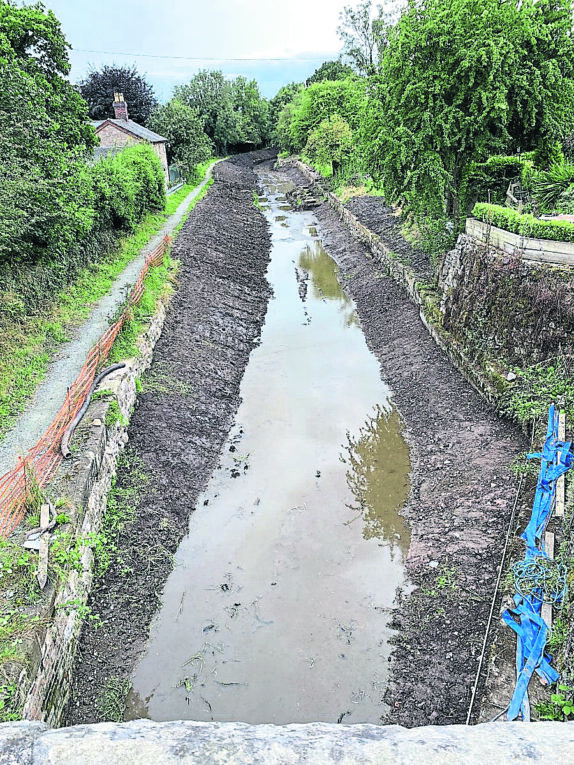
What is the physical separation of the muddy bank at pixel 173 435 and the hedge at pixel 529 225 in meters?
8.72

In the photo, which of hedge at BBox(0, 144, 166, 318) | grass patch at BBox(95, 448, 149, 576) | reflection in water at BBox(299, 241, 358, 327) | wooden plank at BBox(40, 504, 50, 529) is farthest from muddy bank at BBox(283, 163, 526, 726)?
hedge at BBox(0, 144, 166, 318)

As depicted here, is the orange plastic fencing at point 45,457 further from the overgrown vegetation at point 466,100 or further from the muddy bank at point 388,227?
the muddy bank at point 388,227

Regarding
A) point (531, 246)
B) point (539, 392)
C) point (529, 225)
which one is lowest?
point (539, 392)

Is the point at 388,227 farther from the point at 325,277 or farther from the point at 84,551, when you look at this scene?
the point at 84,551

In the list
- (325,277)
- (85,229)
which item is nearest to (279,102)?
(325,277)

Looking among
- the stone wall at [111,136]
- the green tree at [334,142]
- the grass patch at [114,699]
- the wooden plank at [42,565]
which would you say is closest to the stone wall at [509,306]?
the grass patch at [114,699]

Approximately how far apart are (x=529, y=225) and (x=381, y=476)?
732 cm

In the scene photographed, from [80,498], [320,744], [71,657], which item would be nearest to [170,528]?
[80,498]

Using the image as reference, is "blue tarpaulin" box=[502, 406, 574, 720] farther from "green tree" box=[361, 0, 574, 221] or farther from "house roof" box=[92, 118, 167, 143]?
"house roof" box=[92, 118, 167, 143]

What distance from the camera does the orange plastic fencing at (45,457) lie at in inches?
310

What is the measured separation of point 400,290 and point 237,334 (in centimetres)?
690

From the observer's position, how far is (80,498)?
8844 mm

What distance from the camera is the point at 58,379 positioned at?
12.4 meters

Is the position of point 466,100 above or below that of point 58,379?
above
